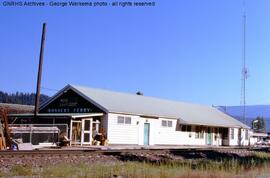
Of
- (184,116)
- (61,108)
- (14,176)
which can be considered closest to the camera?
(14,176)

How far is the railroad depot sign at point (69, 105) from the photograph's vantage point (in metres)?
43.8

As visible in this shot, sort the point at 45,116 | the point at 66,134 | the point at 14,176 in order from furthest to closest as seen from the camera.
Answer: the point at 45,116, the point at 66,134, the point at 14,176

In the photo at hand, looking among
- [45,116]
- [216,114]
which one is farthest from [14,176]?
[216,114]

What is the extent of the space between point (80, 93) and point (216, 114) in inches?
942

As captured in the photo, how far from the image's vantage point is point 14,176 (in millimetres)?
15344

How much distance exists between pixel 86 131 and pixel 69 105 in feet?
19.8

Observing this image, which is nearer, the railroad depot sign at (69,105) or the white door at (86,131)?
the white door at (86,131)

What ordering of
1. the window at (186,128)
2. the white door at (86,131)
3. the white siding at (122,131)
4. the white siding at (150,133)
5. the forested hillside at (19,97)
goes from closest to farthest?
the white door at (86,131) < the white siding at (122,131) < the white siding at (150,133) < the window at (186,128) < the forested hillside at (19,97)

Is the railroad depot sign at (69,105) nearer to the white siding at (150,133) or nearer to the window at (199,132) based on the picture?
the white siding at (150,133)

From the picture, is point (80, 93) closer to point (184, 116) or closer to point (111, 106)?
point (111, 106)

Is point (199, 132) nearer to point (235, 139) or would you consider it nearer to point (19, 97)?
point (235, 139)

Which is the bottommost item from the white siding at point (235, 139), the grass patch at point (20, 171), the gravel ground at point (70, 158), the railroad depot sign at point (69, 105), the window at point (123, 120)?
the grass patch at point (20, 171)

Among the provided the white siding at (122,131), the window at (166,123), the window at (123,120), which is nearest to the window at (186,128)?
the window at (166,123)

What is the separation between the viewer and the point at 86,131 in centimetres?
4016
